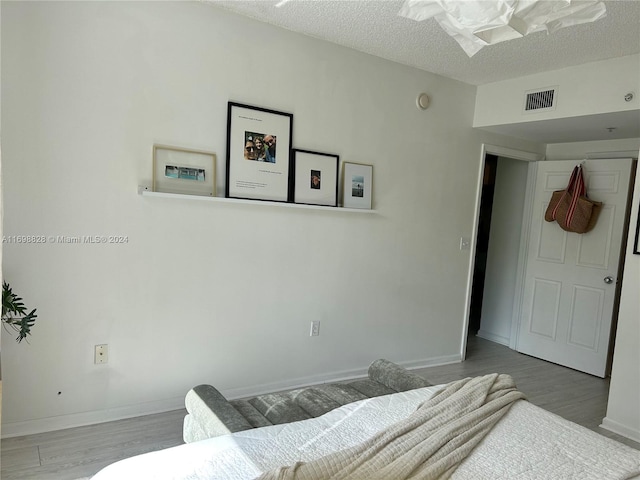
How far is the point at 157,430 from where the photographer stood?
261 centimetres

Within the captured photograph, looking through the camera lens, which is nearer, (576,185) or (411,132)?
(411,132)

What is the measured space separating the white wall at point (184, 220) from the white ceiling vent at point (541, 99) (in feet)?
1.93

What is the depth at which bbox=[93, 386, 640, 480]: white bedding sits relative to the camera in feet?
4.59

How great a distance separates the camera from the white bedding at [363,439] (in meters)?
1.40

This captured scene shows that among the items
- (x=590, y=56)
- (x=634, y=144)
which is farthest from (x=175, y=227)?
(x=634, y=144)

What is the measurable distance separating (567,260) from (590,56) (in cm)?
194

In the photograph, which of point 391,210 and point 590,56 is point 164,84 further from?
point 590,56

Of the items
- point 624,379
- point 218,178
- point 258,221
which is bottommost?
point 624,379

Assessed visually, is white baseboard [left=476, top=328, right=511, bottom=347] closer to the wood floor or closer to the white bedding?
the wood floor

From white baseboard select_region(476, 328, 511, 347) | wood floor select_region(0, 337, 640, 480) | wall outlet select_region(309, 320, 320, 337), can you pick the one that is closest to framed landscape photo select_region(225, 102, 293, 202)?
wall outlet select_region(309, 320, 320, 337)

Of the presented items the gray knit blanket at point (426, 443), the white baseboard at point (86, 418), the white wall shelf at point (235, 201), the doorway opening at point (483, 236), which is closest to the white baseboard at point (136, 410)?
the white baseboard at point (86, 418)

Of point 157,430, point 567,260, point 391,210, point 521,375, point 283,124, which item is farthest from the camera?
point 567,260

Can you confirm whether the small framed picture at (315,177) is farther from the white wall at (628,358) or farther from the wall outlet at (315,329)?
the white wall at (628,358)

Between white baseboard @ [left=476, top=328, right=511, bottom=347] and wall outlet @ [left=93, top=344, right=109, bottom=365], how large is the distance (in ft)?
12.9
